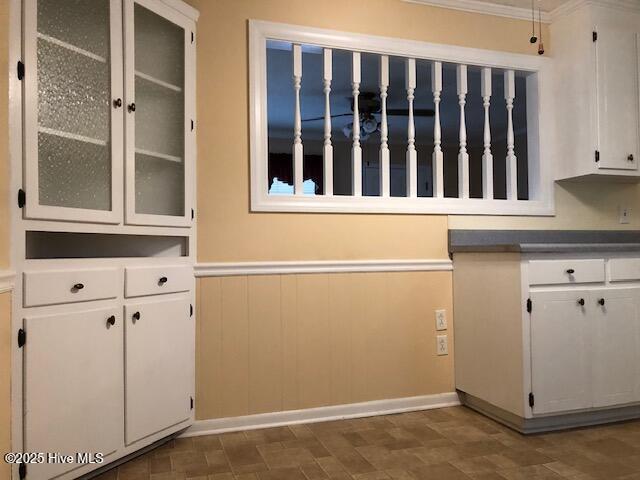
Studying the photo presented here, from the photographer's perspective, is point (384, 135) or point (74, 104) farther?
point (384, 135)

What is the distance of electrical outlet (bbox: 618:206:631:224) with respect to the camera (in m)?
3.20

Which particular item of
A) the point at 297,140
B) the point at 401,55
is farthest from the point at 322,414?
the point at 401,55

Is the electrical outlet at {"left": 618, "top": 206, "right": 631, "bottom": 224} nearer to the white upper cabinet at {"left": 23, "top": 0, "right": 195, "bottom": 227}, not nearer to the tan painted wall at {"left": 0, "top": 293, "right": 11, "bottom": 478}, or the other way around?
the white upper cabinet at {"left": 23, "top": 0, "right": 195, "bottom": 227}

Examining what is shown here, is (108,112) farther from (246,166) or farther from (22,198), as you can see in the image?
(246,166)

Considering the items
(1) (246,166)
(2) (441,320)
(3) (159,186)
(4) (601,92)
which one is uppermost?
(4) (601,92)

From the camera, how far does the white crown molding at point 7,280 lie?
1541mm

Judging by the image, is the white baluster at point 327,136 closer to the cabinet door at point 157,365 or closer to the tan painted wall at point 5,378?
the cabinet door at point 157,365

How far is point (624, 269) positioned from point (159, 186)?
2.30m

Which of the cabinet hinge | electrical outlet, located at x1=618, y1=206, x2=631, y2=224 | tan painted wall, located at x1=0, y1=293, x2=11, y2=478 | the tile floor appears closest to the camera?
tan painted wall, located at x1=0, y1=293, x2=11, y2=478

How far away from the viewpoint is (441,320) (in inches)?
110

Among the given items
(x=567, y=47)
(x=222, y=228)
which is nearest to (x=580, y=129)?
(x=567, y=47)

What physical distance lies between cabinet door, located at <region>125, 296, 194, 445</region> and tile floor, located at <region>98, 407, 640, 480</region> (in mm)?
165

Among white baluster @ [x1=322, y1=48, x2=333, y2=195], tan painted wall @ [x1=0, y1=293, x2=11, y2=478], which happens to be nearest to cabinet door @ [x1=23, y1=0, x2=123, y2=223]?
tan painted wall @ [x1=0, y1=293, x2=11, y2=478]

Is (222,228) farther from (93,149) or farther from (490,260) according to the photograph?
(490,260)
